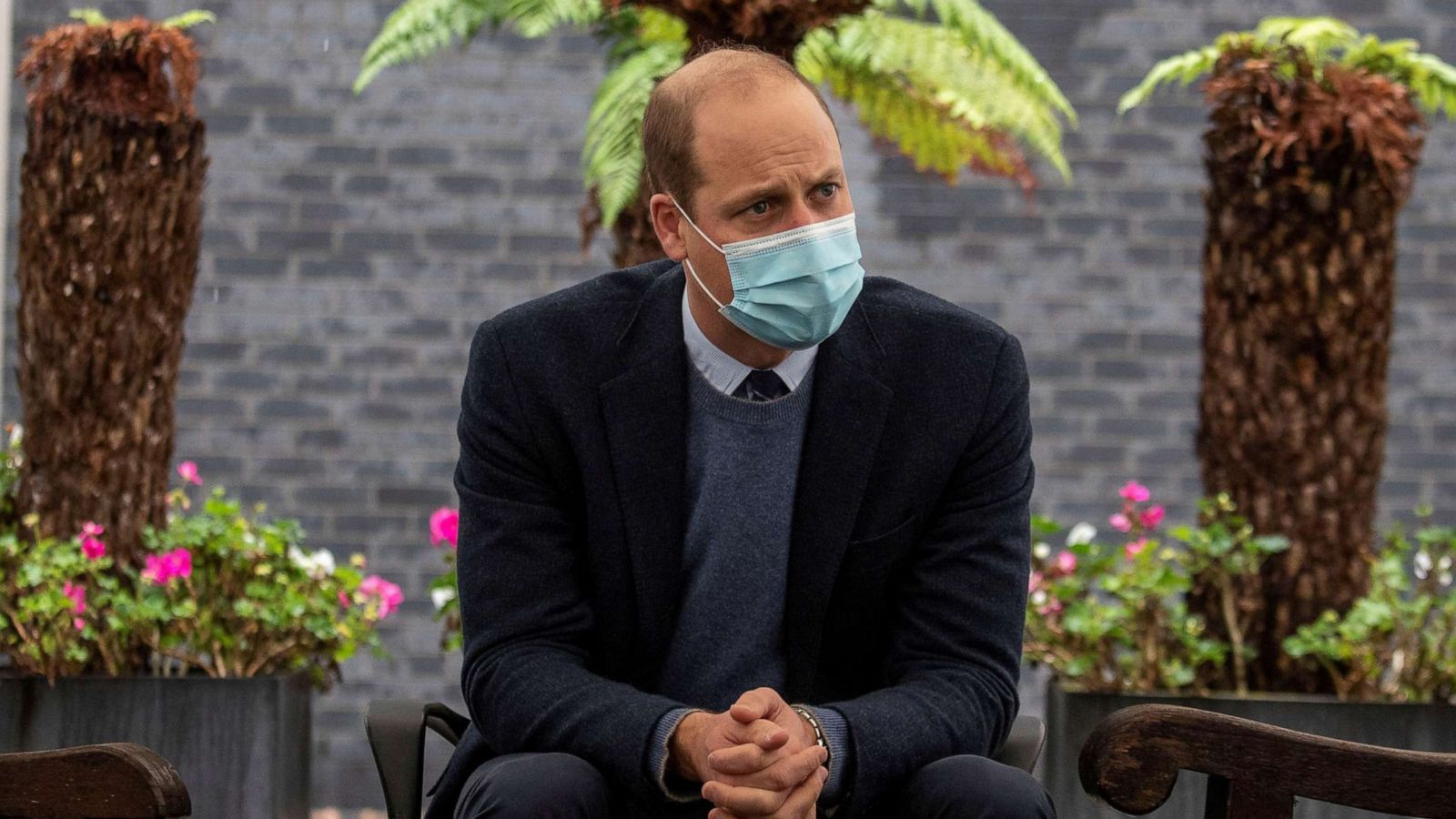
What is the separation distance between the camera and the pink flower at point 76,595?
12.7 ft

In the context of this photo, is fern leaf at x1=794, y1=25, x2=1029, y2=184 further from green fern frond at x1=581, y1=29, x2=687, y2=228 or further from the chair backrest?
the chair backrest

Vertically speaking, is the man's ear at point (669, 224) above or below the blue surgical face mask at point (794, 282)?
above

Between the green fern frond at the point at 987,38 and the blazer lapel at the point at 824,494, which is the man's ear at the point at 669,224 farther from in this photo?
the green fern frond at the point at 987,38

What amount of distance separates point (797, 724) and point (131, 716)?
83.0 inches

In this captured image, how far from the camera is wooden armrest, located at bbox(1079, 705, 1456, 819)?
1.88 meters

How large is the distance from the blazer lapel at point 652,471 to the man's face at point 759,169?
164 millimetres

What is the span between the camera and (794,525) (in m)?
2.51

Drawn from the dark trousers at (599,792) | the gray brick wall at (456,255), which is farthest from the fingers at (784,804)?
the gray brick wall at (456,255)

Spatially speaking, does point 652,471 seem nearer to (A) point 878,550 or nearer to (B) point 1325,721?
(A) point 878,550

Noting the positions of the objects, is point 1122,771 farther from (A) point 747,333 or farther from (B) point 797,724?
(A) point 747,333

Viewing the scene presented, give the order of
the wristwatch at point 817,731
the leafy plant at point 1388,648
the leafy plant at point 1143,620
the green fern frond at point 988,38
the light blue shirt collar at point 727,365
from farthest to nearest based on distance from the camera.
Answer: the green fern frond at point 988,38 < the leafy plant at point 1143,620 < the leafy plant at point 1388,648 < the light blue shirt collar at point 727,365 < the wristwatch at point 817,731

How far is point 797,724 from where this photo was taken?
228 cm

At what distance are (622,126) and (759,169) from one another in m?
2.26

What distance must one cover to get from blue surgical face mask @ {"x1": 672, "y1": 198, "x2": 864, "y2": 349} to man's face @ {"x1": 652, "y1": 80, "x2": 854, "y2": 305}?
21 millimetres
